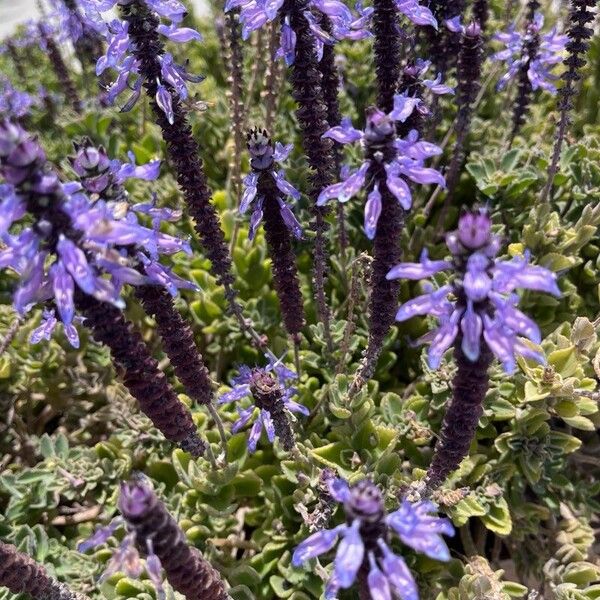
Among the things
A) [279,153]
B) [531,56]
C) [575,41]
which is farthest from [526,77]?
[279,153]

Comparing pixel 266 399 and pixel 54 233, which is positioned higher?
pixel 54 233

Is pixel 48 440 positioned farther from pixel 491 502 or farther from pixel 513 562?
pixel 513 562

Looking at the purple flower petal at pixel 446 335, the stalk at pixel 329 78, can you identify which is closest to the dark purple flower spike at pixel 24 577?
the purple flower petal at pixel 446 335

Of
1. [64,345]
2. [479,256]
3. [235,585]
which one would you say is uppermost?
[479,256]

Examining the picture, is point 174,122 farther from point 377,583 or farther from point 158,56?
point 377,583

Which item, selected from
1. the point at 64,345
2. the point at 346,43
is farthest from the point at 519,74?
the point at 64,345

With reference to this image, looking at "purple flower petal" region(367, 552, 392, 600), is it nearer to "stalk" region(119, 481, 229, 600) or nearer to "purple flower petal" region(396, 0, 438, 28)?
"stalk" region(119, 481, 229, 600)
